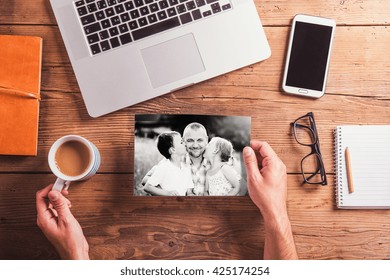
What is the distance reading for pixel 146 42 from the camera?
101cm

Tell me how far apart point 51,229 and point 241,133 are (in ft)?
1.54

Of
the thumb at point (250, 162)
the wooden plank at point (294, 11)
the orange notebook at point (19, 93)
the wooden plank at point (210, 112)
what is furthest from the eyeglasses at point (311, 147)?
the orange notebook at point (19, 93)

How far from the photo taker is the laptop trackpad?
1011 millimetres

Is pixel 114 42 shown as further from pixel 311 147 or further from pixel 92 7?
pixel 311 147

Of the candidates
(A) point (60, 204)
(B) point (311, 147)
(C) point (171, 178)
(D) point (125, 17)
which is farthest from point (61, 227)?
(B) point (311, 147)

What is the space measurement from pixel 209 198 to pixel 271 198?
0.47 ft

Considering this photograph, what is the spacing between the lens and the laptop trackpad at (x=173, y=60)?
1.01 metres

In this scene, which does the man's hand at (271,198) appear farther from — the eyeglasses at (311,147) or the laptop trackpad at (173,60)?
the laptop trackpad at (173,60)

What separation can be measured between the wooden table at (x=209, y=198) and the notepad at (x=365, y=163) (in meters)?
0.02

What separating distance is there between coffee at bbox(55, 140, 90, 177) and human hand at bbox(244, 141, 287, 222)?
0.35 meters
